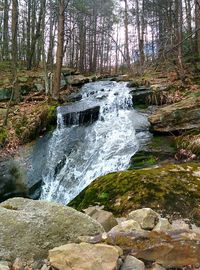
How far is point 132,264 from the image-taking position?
3.05 m

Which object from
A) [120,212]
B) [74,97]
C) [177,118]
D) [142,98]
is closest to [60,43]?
[74,97]

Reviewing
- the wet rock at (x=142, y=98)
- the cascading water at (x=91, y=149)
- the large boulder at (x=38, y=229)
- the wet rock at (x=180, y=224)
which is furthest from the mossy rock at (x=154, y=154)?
the wet rock at (x=142, y=98)

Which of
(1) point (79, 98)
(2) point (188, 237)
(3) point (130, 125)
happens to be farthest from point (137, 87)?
(2) point (188, 237)

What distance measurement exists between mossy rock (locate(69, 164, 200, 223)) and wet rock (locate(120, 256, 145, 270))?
5.13 ft

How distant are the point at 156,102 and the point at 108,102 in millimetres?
1983

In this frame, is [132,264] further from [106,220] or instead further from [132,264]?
[106,220]

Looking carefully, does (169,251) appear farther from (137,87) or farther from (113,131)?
(137,87)

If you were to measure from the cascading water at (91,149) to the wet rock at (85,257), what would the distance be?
4.87 m

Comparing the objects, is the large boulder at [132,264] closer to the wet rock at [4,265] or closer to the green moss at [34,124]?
the wet rock at [4,265]

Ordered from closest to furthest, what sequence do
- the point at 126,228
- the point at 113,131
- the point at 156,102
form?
the point at 126,228 → the point at 113,131 → the point at 156,102

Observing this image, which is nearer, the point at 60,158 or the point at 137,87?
the point at 60,158

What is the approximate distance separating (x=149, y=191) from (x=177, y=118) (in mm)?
5073

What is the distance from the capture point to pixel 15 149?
444 inches

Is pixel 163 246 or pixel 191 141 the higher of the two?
pixel 191 141
